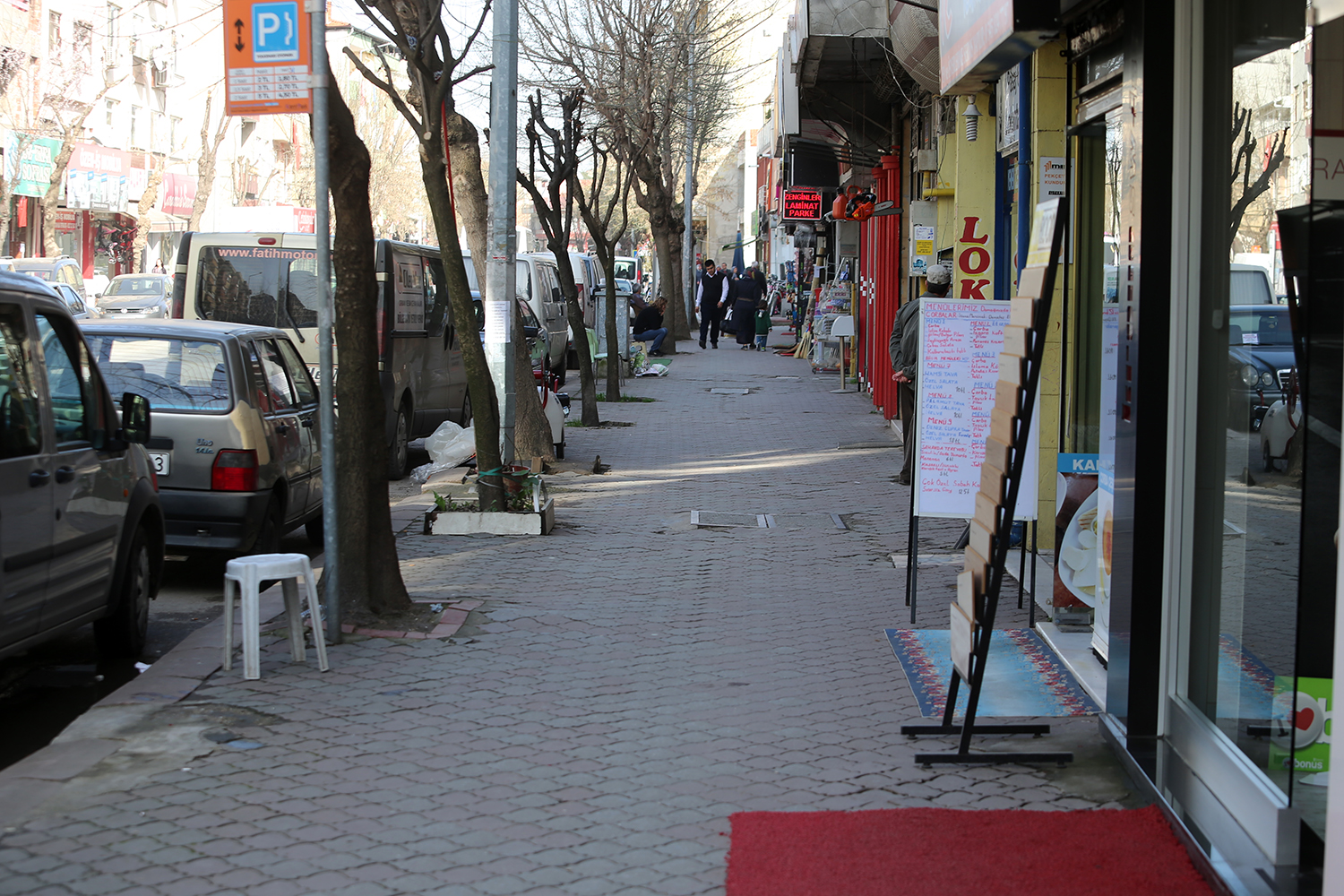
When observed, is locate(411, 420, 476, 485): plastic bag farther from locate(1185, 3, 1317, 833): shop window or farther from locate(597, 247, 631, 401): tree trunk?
locate(1185, 3, 1317, 833): shop window

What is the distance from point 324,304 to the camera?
6.32 meters

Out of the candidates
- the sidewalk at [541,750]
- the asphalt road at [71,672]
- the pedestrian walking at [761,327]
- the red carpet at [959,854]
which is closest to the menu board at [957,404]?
the sidewalk at [541,750]

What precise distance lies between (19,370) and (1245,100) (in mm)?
4732

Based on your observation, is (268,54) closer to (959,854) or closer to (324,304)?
(324,304)

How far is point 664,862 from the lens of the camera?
4.03 meters

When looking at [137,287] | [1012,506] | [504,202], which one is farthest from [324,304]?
[137,287]

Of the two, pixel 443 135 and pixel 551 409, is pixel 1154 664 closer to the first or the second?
pixel 443 135

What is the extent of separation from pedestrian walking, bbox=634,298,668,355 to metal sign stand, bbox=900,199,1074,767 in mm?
27105

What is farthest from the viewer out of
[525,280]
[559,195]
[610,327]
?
[525,280]

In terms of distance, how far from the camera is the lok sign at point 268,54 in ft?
20.1

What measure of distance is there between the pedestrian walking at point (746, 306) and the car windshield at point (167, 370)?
27741 millimetres

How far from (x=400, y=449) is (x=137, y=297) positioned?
23731mm

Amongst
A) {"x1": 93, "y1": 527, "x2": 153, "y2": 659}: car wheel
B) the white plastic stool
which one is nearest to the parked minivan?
{"x1": 93, "y1": 527, "x2": 153, "y2": 659}: car wheel

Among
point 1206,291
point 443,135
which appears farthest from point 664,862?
point 443,135
